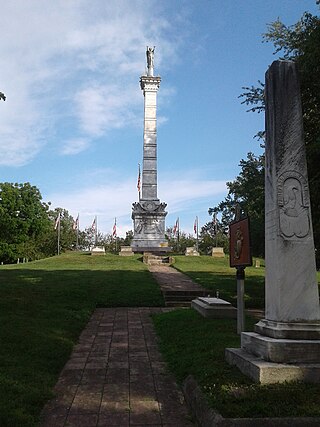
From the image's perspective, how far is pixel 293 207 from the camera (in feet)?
19.4

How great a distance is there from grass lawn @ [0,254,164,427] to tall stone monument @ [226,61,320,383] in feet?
9.04

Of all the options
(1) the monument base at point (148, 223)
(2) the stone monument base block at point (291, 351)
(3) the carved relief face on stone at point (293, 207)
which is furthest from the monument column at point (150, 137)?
(2) the stone monument base block at point (291, 351)

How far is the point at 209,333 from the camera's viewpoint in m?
8.46

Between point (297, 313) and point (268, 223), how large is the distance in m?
1.33

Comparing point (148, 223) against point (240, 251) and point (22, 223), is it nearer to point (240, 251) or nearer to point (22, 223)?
point (22, 223)

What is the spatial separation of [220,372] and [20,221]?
49814 millimetres

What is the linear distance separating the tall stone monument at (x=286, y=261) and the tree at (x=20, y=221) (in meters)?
48.8

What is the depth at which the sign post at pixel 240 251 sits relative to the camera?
7.86m

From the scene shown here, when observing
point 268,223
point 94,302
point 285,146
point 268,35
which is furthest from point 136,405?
point 268,35

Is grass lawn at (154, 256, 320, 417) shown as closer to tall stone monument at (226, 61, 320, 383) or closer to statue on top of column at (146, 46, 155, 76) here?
tall stone monument at (226, 61, 320, 383)

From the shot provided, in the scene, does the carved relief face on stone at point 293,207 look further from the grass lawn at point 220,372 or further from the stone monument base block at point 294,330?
the grass lawn at point 220,372

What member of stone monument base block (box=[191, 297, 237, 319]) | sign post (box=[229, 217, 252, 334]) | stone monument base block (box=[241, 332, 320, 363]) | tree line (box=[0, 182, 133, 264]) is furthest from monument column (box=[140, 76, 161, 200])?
stone monument base block (box=[241, 332, 320, 363])

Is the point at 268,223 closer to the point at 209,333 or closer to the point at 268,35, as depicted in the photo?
the point at 209,333

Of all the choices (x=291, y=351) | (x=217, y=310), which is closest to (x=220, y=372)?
(x=291, y=351)
